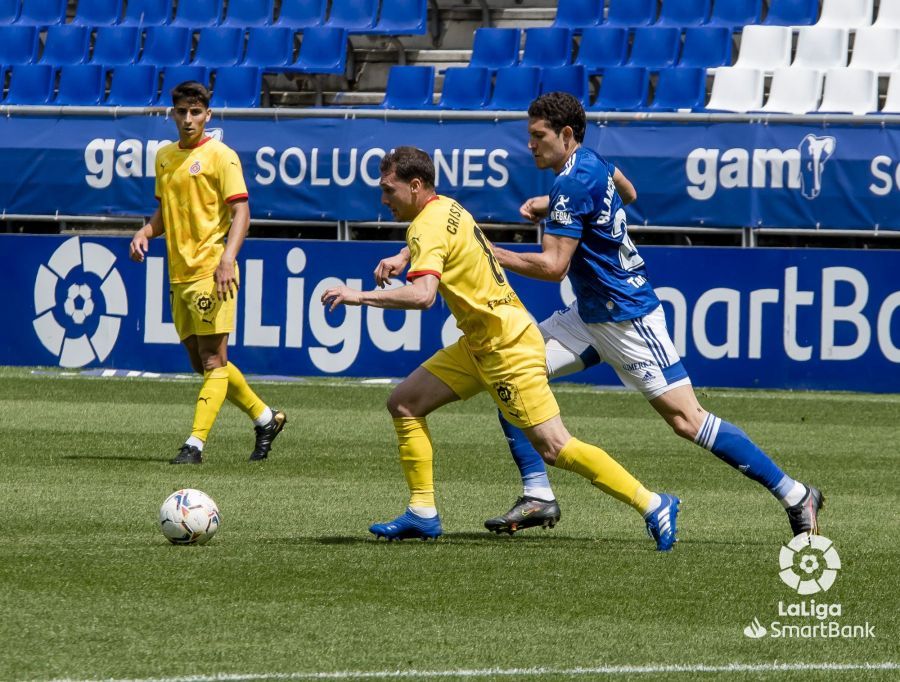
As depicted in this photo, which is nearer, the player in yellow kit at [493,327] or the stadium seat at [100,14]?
the player in yellow kit at [493,327]

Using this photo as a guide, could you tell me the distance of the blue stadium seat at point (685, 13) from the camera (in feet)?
61.3

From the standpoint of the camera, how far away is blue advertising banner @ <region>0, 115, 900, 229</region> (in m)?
14.3

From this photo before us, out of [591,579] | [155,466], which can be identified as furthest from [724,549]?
[155,466]

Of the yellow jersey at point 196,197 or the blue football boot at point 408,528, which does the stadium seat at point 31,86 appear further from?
the blue football boot at point 408,528

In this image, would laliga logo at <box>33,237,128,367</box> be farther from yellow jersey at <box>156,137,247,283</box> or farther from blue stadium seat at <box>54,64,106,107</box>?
yellow jersey at <box>156,137,247,283</box>

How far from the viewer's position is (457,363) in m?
6.61

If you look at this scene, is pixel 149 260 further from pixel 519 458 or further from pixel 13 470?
pixel 519 458

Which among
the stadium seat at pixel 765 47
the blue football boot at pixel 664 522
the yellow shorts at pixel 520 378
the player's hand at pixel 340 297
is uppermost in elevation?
the stadium seat at pixel 765 47

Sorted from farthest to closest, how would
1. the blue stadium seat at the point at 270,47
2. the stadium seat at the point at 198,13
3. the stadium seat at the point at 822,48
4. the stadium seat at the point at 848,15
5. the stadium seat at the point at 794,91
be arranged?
1. the stadium seat at the point at 198,13
2. the blue stadium seat at the point at 270,47
3. the stadium seat at the point at 848,15
4. the stadium seat at the point at 822,48
5. the stadium seat at the point at 794,91

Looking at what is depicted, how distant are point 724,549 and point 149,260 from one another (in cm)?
969

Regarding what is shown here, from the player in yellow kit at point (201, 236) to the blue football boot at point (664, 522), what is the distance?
3.71m

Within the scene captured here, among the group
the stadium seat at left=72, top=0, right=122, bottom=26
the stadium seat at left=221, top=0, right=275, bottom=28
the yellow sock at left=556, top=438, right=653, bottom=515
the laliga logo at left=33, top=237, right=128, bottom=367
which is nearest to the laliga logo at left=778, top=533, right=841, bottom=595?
the yellow sock at left=556, top=438, right=653, bottom=515

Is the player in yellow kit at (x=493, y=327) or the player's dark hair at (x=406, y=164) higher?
the player's dark hair at (x=406, y=164)

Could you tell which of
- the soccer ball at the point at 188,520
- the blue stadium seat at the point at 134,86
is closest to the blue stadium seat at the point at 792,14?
the blue stadium seat at the point at 134,86
